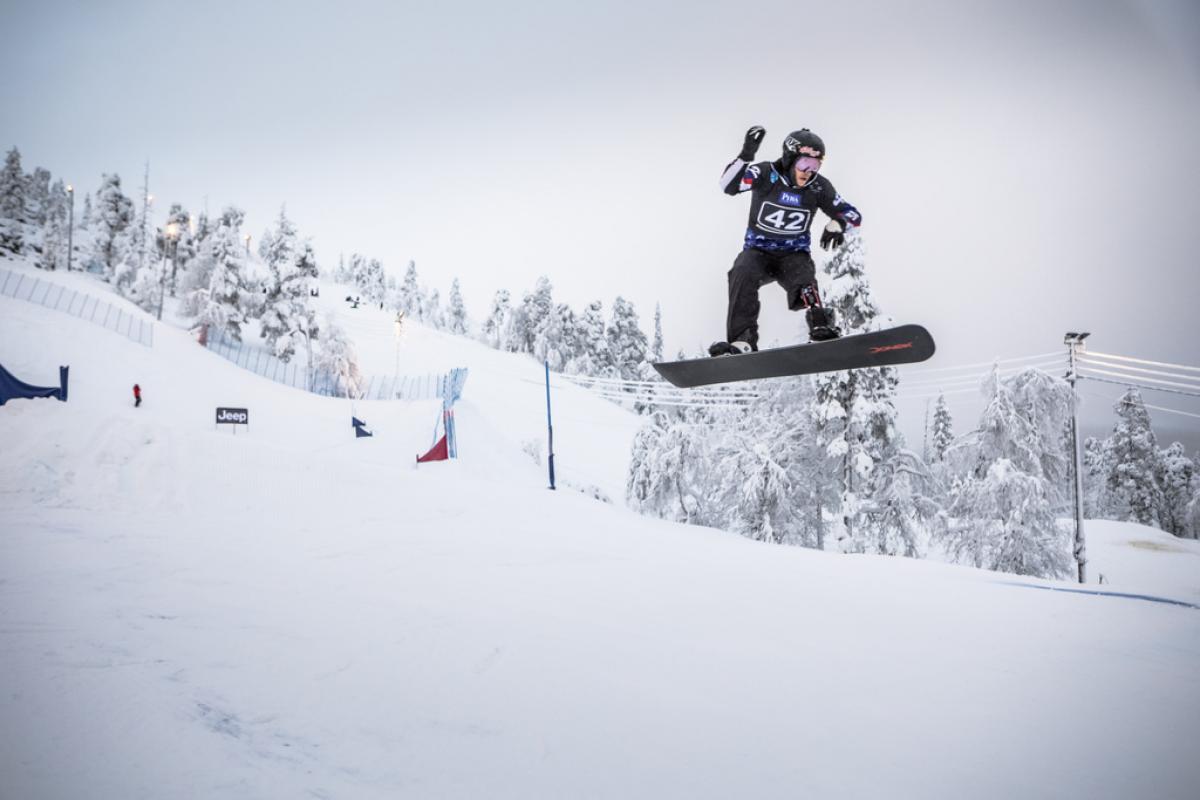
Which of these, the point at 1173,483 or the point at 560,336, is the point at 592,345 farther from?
the point at 1173,483

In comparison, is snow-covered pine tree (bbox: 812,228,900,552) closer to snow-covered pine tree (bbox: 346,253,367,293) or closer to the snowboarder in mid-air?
the snowboarder in mid-air

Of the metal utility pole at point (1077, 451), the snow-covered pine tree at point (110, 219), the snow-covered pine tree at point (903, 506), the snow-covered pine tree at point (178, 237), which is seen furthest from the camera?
the snow-covered pine tree at point (110, 219)

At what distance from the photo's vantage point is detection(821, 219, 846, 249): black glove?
15.9 feet

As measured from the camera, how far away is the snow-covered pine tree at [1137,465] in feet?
101

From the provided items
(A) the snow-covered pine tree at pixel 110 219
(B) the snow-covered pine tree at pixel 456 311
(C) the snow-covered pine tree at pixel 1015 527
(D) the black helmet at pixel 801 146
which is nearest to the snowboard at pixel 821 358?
(D) the black helmet at pixel 801 146

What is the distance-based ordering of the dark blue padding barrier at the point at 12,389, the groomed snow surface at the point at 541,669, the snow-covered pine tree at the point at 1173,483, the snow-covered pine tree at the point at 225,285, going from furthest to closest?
the snow-covered pine tree at the point at 225,285
the snow-covered pine tree at the point at 1173,483
the dark blue padding barrier at the point at 12,389
the groomed snow surface at the point at 541,669

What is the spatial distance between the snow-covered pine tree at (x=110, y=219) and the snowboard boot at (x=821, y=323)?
70517 mm

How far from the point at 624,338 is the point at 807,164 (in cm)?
5834

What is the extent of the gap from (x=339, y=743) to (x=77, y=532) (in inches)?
237

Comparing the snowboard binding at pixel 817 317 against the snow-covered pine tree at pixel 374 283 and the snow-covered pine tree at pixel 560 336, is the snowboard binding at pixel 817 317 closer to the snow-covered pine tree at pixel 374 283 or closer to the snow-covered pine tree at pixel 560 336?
the snow-covered pine tree at pixel 560 336

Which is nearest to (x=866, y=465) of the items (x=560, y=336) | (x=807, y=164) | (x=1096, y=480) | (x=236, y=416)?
(x=807, y=164)

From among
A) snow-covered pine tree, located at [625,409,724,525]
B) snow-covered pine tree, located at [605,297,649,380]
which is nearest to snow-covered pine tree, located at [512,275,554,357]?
snow-covered pine tree, located at [605,297,649,380]

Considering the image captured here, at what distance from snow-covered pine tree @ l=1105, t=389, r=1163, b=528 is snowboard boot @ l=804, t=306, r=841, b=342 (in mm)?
36910

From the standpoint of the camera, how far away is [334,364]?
34.4 metres
